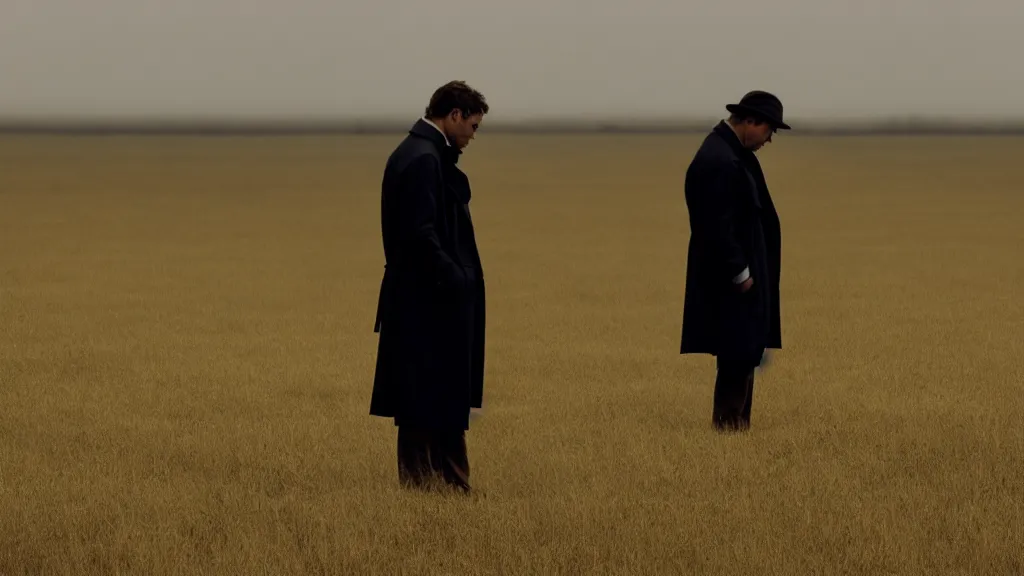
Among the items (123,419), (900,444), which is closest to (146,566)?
(123,419)

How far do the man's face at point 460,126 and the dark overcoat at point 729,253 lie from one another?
7.14 ft

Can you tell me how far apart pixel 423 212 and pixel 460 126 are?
1.46 ft

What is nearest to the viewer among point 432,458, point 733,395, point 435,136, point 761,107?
point 435,136

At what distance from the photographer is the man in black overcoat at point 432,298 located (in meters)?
6.79

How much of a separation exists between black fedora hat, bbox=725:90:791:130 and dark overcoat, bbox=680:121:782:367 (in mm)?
169

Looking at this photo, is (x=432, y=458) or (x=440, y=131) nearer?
(x=440, y=131)

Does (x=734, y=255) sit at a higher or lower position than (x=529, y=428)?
higher

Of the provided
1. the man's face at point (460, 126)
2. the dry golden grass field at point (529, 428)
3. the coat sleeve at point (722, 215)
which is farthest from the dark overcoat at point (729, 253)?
the man's face at point (460, 126)

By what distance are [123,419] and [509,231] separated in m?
26.9

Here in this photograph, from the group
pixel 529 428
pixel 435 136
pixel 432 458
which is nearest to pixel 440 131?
pixel 435 136

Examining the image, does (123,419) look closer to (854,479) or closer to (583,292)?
(854,479)

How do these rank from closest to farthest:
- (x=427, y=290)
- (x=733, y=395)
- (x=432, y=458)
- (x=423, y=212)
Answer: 1. (x=423, y=212)
2. (x=427, y=290)
3. (x=432, y=458)
4. (x=733, y=395)

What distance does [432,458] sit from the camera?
736cm

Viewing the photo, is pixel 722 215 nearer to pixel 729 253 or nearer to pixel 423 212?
pixel 729 253
